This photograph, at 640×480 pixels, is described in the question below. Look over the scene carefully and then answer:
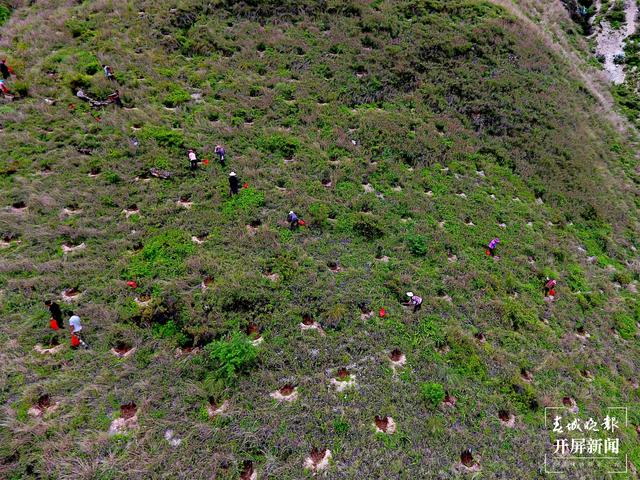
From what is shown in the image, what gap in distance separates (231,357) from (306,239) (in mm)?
6356

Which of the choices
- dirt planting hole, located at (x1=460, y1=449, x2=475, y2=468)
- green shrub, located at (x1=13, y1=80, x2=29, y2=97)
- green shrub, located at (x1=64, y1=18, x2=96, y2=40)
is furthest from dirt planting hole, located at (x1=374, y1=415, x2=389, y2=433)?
green shrub, located at (x1=64, y1=18, x2=96, y2=40)

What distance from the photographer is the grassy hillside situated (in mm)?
10180

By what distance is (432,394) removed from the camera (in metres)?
11.1

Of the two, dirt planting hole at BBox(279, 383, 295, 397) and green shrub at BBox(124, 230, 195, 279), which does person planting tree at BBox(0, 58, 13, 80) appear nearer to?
green shrub at BBox(124, 230, 195, 279)

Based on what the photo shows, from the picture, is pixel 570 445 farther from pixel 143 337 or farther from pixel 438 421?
pixel 143 337

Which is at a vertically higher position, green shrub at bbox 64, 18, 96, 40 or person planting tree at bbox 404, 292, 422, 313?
person planting tree at bbox 404, 292, 422, 313

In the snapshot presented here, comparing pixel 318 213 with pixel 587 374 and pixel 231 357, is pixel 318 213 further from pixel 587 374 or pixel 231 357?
pixel 587 374

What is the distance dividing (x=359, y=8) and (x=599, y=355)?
29.3 metres

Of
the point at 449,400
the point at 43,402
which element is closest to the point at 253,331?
the point at 43,402

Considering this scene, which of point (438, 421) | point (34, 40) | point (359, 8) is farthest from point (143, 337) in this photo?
point (359, 8)

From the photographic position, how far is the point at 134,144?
1784 centimetres

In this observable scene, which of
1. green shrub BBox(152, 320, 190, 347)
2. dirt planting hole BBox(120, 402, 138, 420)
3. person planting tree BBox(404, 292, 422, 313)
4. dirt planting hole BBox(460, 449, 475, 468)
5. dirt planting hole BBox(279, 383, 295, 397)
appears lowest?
dirt planting hole BBox(120, 402, 138, 420)

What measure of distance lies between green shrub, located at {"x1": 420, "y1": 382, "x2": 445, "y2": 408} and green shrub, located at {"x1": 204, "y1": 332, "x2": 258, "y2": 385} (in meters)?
5.77

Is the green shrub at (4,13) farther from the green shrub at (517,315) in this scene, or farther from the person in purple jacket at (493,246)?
the green shrub at (517,315)
